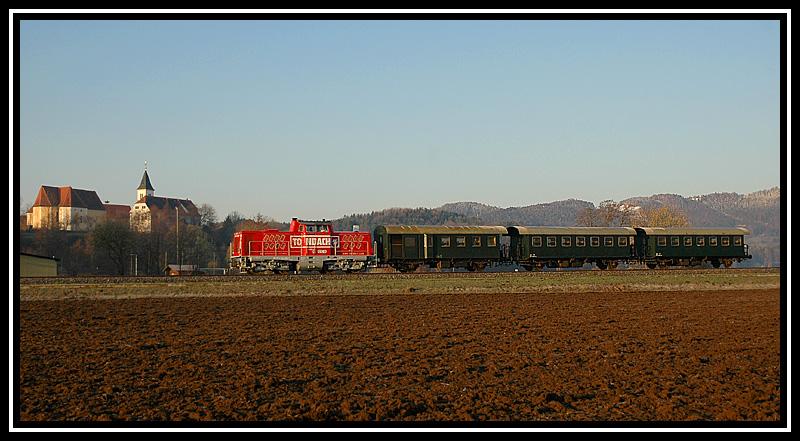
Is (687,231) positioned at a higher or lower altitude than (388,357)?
higher

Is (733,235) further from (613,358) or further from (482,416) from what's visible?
(482,416)

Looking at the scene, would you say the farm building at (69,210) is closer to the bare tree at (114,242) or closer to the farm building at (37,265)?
the bare tree at (114,242)

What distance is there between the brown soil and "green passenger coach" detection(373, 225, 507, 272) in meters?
16.3

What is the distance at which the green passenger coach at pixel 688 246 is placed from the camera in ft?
156

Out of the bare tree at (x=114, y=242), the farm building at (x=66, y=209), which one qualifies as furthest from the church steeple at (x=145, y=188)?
the bare tree at (x=114, y=242)

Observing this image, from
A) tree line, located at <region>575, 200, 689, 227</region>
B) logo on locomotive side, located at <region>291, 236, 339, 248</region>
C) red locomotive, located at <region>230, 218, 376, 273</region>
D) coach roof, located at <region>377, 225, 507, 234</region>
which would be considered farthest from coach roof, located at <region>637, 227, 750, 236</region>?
tree line, located at <region>575, 200, 689, 227</region>

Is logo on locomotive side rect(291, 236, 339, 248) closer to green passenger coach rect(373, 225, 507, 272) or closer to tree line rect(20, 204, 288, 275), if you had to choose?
green passenger coach rect(373, 225, 507, 272)

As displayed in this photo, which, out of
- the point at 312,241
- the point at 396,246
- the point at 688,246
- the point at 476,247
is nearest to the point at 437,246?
the point at 396,246

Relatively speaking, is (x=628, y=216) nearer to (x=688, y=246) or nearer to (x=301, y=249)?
(x=688, y=246)

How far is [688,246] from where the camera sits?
4797cm

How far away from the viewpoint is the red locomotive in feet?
129

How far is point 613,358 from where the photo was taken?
51.0 feet

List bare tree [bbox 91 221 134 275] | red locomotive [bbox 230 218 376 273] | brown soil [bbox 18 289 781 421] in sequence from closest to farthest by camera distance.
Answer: brown soil [bbox 18 289 781 421]
red locomotive [bbox 230 218 376 273]
bare tree [bbox 91 221 134 275]

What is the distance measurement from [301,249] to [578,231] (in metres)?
19.3
